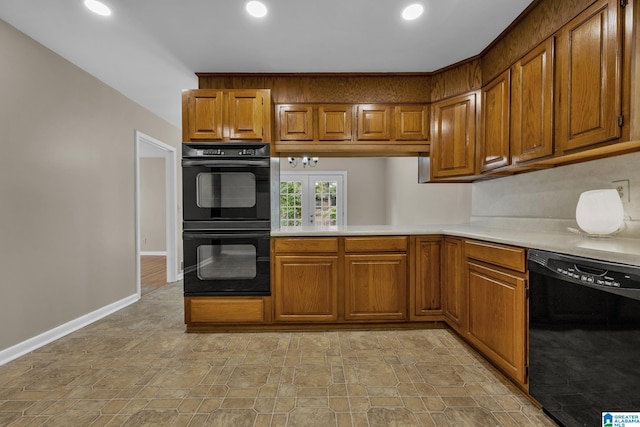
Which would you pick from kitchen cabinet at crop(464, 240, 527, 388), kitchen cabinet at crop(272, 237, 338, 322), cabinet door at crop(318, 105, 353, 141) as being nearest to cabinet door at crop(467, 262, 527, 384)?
kitchen cabinet at crop(464, 240, 527, 388)

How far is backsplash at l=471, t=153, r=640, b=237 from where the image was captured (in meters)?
1.63

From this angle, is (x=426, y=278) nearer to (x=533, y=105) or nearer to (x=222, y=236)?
(x=533, y=105)

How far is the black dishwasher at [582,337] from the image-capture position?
1.09 meters

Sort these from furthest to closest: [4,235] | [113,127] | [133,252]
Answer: [133,252] → [113,127] → [4,235]

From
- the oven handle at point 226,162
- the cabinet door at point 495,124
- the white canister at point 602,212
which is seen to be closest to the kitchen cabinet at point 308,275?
the oven handle at point 226,162

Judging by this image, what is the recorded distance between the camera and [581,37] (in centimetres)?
158

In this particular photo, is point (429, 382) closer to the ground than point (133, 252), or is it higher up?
closer to the ground

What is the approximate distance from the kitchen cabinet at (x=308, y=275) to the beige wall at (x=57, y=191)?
186 centimetres

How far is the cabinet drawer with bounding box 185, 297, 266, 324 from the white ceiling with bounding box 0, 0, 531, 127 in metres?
2.11

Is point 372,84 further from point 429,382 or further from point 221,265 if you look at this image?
point 429,382

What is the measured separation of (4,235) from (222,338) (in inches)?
68.1

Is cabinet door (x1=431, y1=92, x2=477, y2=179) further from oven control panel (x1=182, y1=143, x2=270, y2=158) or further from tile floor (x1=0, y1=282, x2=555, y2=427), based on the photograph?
oven control panel (x1=182, y1=143, x2=270, y2=158)

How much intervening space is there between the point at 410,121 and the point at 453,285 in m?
1.56

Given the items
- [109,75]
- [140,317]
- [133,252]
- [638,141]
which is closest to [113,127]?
[109,75]
